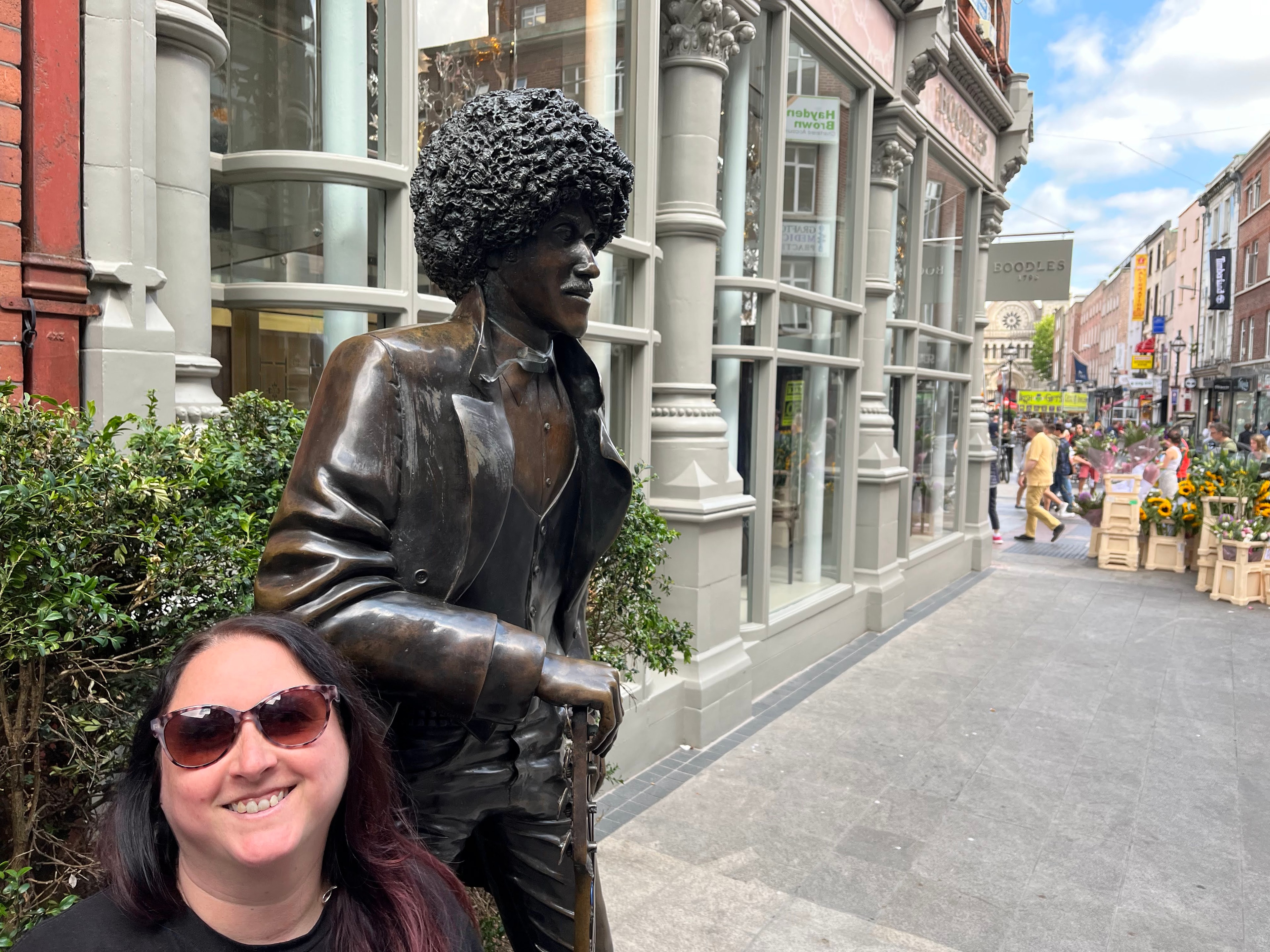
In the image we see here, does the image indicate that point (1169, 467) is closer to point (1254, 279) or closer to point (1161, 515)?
point (1161, 515)

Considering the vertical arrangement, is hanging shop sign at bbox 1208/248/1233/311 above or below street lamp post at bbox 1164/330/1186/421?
above

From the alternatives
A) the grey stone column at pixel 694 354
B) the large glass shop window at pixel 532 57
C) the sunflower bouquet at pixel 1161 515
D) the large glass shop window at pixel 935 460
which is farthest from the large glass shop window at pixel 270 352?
the sunflower bouquet at pixel 1161 515

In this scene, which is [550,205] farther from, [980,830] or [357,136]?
[980,830]

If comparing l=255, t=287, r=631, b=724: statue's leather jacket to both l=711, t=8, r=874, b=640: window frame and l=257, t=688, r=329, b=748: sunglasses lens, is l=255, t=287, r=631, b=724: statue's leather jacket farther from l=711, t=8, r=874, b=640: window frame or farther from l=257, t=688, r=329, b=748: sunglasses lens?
l=711, t=8, r=874, b=640: window frame

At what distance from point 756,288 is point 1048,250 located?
8.81m

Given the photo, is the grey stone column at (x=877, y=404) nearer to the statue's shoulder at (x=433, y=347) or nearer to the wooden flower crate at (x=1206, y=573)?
the wooden flower crate at (x=1206, y=573)

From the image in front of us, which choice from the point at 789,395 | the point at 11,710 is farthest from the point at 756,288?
the point at 11,710

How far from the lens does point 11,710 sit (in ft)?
7.08

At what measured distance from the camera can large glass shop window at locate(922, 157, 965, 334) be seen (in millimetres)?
10789

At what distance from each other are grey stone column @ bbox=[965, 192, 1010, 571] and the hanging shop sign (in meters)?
35.2

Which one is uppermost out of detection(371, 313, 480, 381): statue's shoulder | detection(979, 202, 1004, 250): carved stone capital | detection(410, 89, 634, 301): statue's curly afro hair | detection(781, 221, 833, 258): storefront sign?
detection(979, 202, 1004, 250): carved stone capital

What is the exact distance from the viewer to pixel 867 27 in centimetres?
798

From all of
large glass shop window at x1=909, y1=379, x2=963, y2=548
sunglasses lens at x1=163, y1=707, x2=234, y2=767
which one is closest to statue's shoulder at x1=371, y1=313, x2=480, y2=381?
sunglasses lens at x1=163, y1=707, x2=234, y2=767

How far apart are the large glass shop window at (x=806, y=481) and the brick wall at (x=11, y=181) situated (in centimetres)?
530
